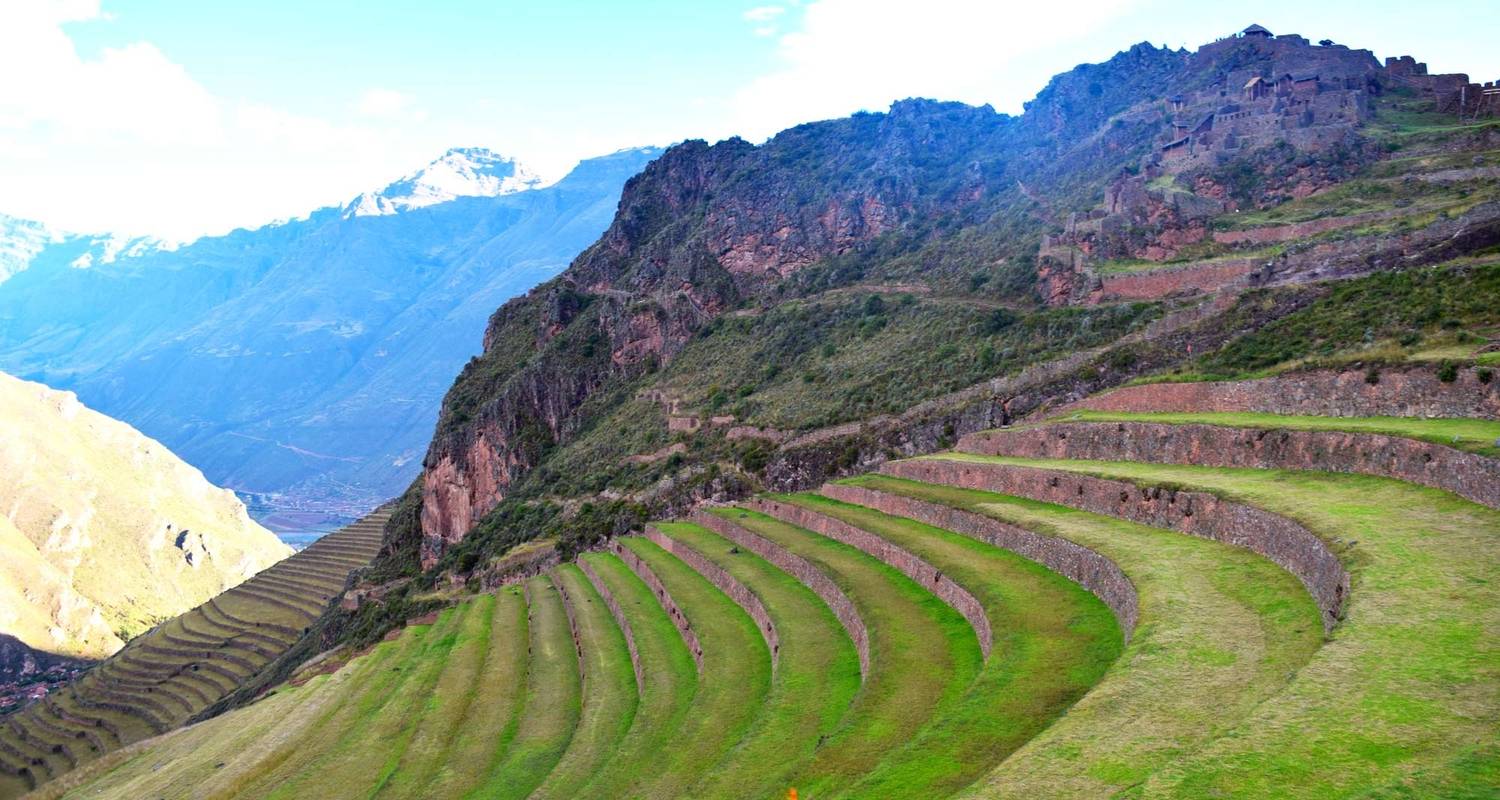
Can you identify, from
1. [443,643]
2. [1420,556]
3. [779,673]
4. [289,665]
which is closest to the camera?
[1420,556]

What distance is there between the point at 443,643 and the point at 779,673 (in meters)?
18.1

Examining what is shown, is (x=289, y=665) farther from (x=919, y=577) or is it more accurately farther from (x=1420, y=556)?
(x=1420, y=556)

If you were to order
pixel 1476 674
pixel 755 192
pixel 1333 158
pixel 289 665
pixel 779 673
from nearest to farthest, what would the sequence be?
pixel 1476 674, pixel 779 673, pixel 1333 158, pixel 289 665, pixel 755 192

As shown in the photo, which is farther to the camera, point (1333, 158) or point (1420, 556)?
point (1333, 158)

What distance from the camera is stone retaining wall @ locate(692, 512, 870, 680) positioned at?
19575mm

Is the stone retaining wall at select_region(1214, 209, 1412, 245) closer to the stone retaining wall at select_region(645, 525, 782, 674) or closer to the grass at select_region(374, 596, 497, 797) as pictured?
the stone retaining wall at select_region(645, 525, 782, 674)

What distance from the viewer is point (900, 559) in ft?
75.6

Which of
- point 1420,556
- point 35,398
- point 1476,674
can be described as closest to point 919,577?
point 1420,556

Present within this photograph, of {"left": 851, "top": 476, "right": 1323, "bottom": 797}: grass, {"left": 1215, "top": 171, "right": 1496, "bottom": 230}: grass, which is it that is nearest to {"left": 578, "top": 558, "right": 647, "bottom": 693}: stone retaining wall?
{"left": 851, "top": 476, "right": 1323, "bottom": 797}: grass

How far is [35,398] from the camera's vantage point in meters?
184

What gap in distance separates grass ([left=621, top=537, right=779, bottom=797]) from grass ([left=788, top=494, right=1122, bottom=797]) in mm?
3430

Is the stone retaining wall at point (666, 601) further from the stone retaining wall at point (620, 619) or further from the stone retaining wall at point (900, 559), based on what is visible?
the stone retaining wall at point (900, 559)

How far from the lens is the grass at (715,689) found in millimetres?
16719

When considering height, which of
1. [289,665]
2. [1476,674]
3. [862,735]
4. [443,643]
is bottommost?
[289,665]
